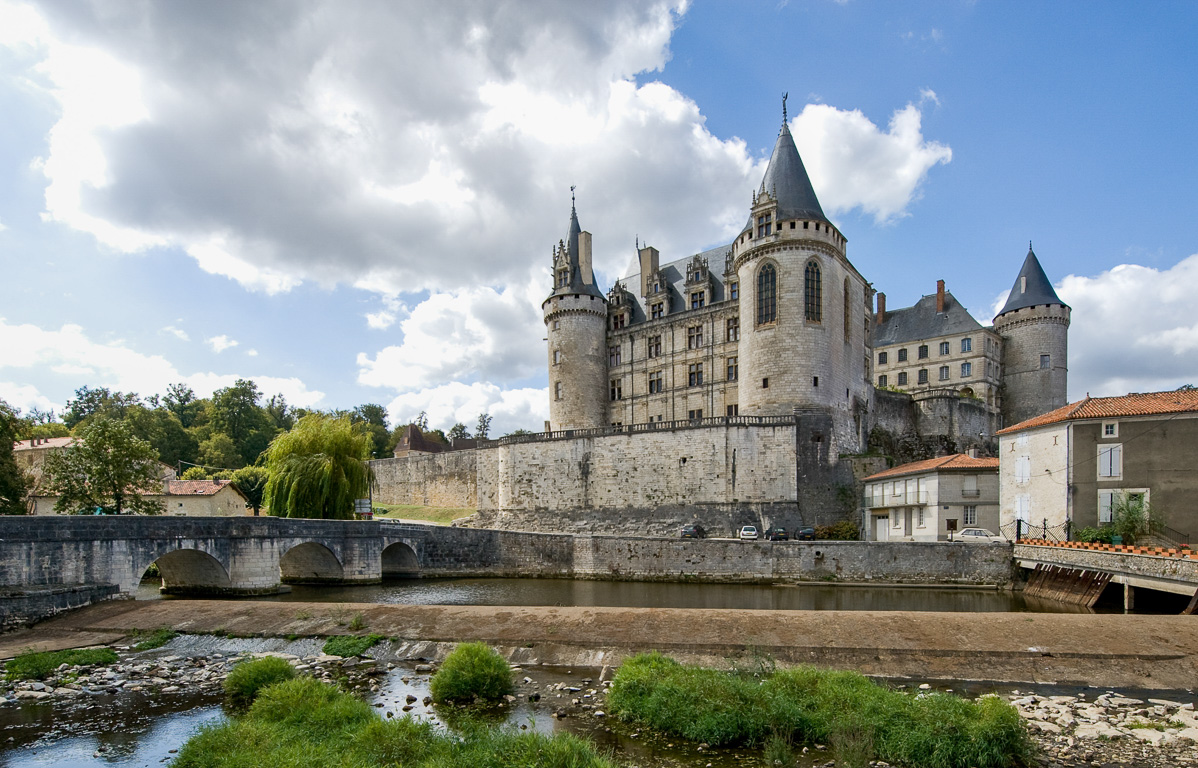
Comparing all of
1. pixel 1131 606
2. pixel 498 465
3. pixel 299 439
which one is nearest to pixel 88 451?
pixel 299 439

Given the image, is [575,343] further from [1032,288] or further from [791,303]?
[1032,288]

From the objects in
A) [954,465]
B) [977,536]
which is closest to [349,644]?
[977,536]

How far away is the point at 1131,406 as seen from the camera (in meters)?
22.5

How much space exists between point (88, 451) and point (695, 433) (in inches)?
1066

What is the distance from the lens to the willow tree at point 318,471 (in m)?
30.1

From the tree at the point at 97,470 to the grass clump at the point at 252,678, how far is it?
2012 cm

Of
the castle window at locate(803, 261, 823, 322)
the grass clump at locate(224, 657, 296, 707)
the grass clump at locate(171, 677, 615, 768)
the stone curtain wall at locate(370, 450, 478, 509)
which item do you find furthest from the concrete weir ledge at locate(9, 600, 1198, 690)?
the stone curtain wall at locate(370, 450, 478, 509)

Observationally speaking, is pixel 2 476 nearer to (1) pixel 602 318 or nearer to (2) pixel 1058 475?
(1) pixel 602 318

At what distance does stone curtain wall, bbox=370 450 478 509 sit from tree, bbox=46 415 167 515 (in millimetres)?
24701

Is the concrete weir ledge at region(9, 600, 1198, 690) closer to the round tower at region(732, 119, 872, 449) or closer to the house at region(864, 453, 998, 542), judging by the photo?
the house at region(864, 453, 998, 542)

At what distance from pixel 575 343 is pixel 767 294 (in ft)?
46.9

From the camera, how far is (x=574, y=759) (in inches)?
303

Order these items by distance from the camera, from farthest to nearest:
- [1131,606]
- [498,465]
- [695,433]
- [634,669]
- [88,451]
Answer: [498,465], [695,433], [88,451], [1131,606], [634,669]

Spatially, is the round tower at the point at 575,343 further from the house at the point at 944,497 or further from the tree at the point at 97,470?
the tree at the point at 97,470
